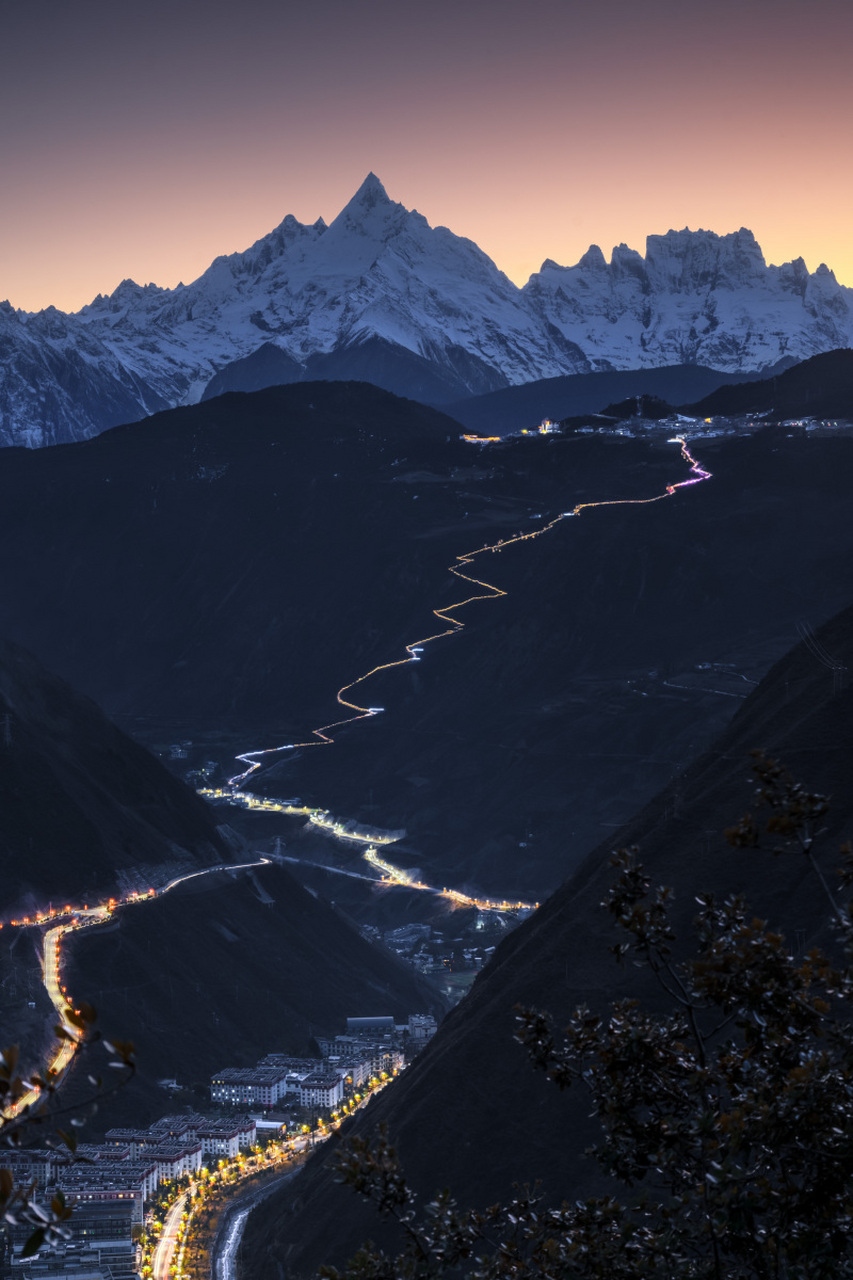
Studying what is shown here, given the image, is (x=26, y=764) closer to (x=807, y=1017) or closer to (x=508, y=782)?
(x=508, y=782)

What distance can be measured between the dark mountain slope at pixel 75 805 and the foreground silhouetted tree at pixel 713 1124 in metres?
88.9

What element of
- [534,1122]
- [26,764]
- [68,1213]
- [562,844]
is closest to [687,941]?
[534,1122]

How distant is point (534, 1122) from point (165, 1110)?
46006 mm

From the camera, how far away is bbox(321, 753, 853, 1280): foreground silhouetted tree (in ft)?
50.6

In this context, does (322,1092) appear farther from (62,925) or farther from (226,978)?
(62,925)

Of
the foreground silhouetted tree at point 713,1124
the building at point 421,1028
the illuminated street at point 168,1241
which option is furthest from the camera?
the building at point 421,1028

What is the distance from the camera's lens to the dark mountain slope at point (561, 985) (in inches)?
2063

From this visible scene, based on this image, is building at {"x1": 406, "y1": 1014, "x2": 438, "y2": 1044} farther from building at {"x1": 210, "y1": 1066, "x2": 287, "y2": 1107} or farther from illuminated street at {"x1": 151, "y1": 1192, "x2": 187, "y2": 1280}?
illuminated street at {"x1": 151, "y1": 1192, "x2": 187, "y2": 1280}

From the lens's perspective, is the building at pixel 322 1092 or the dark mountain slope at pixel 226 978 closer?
the building at pixel 322 1092

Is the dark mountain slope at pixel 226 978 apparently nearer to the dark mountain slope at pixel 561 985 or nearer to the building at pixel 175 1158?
the building at pixel 175 1158

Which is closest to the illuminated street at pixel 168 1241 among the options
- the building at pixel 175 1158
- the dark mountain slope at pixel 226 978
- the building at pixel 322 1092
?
the building at pixel 175 1158

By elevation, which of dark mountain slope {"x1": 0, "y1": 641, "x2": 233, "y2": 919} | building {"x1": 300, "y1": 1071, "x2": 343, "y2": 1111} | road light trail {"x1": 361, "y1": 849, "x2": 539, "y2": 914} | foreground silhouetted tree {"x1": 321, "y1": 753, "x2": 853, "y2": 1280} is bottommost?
road light trail {"x1": 361, "y1": 849, "x2": 539, "y2": 914}

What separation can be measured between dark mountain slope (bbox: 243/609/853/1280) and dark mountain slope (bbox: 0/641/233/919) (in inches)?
1579

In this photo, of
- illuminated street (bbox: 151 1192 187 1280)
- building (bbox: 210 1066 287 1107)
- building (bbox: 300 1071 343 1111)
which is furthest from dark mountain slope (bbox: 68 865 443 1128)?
illuminated street (bbox: 151 1192 187 1280)
